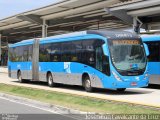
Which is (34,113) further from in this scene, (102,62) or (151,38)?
(151,38)

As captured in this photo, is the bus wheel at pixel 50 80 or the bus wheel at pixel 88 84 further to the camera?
the bus wheel at pixel 50 80

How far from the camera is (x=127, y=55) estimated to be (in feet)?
66.8

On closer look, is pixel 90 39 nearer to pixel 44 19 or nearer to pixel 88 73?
pixel 88 73

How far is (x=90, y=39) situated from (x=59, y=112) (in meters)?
7.91

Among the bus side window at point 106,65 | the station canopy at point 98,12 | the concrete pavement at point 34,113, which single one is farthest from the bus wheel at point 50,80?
the station canopy at point 98,12

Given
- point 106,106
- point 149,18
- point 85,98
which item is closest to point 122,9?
point 149,18

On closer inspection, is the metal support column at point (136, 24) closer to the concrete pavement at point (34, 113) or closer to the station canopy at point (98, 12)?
the station canopy at point (98, 12)

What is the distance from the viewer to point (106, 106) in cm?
1487

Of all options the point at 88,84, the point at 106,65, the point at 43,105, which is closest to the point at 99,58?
the point at 106,65

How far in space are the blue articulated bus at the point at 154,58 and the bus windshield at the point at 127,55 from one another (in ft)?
9.38

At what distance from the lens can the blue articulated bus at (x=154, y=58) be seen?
76.6ft

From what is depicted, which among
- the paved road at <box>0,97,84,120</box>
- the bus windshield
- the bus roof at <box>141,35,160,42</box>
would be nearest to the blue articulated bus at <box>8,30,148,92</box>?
the bus windshield

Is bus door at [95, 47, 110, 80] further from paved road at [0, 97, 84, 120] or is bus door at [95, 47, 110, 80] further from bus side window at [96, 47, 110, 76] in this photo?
paved road at [0, 97, 84, 120]

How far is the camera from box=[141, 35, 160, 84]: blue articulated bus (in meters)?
23.3
